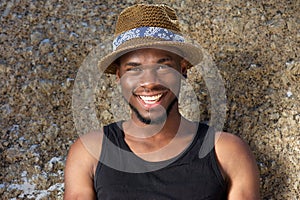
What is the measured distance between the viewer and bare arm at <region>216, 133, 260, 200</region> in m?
1.99

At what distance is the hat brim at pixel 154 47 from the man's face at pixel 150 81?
0.03 metres

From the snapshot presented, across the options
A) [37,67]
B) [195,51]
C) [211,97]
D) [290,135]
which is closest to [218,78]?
[211,97]

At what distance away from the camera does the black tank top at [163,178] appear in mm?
1975

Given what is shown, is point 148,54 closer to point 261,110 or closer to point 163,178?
point 163,178

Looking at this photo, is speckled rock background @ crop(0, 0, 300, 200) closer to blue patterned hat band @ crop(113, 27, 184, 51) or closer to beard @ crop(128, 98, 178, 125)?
beard @ crop(128, 98, 178, 125)

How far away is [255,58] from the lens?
8.95 feet

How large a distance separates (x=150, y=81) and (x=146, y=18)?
242 mm

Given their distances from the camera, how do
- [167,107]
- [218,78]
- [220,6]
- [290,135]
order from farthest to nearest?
[220,6] → [218,78] → [290,135] → [167,107]

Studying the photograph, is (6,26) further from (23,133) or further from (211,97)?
(211,97)

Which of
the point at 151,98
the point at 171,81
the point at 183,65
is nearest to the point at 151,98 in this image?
the point at 151,98

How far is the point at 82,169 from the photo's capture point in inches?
81.7

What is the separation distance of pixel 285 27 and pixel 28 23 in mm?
1426

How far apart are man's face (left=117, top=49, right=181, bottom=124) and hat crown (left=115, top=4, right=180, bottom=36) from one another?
3.9 inches

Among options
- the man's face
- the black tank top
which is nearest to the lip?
the man's face
